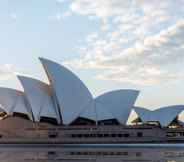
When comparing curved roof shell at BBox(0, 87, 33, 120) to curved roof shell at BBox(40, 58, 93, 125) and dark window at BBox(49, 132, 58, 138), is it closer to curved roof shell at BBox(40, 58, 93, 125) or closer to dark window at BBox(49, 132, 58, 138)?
dark window at BBox(49, 132, 58, 138)


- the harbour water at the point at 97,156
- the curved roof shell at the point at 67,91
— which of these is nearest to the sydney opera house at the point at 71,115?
the curved roof shell at the point at 67,91

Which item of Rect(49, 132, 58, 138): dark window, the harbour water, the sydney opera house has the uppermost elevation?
the sydney opera house

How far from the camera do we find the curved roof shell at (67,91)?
250 ft

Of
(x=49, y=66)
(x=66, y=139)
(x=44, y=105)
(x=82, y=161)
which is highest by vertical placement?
(x=49, y=66)

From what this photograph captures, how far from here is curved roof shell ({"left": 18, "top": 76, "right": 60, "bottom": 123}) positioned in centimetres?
7688

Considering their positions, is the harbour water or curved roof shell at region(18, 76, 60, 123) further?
curved roof shell at region(18, 76, 60, 123)

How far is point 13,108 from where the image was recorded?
254ft

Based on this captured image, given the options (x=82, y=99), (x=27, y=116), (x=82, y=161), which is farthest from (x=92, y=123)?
(x=82, y=161)

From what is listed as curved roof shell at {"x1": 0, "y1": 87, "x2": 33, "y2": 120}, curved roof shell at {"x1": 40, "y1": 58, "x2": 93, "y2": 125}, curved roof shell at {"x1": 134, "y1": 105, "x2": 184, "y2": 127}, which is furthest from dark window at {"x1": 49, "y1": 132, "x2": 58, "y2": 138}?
curved roof shell at {"x1": 134, "y1": 105, "x2": 184, "y2": 127}

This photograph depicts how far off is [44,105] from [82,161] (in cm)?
4331

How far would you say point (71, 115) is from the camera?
261ft

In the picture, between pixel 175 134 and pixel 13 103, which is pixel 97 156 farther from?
pixel 175 134

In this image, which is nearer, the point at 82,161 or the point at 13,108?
the point at 82,161

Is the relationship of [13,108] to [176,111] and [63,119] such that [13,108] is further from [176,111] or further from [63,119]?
[176,111]
